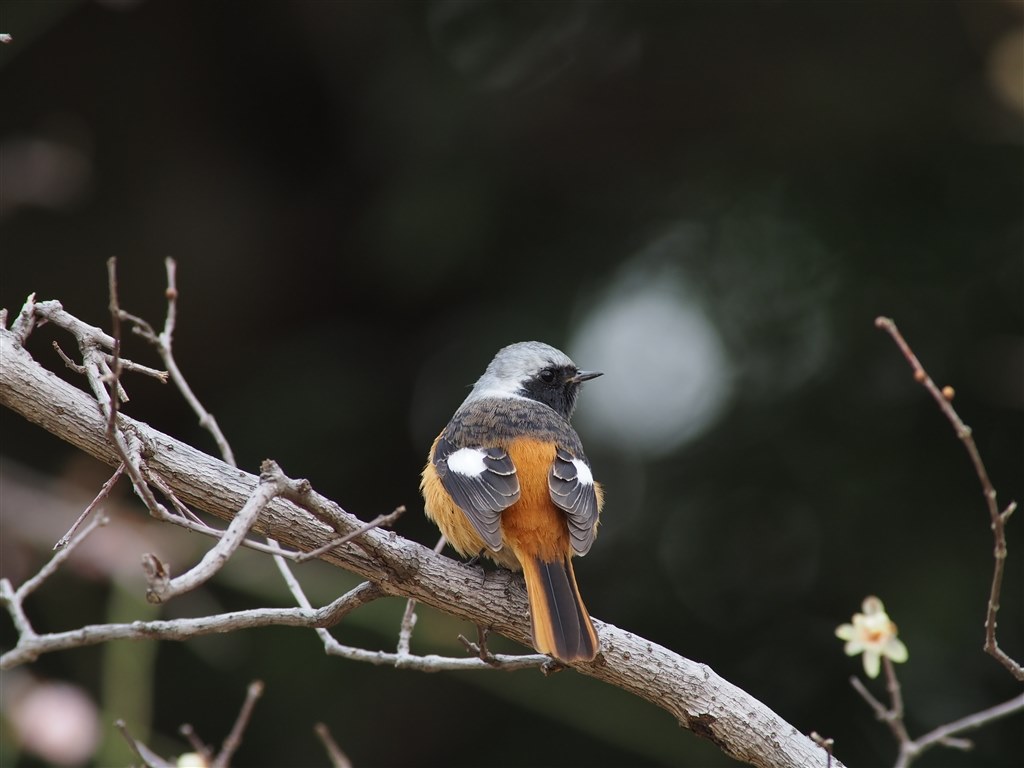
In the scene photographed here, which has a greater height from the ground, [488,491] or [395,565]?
[488,491]

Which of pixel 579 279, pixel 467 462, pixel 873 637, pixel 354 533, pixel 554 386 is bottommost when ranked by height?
pixel 354 533

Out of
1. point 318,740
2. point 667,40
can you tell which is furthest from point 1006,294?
point 318,740

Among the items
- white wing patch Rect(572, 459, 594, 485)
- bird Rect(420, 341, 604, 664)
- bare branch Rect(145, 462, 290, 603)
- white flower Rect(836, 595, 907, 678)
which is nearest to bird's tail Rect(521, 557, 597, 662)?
bird Rect(420, 341, 604, 664)

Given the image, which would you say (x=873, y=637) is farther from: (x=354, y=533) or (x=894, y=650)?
(x=354, y=533)

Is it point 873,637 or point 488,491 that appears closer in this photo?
point 873,637

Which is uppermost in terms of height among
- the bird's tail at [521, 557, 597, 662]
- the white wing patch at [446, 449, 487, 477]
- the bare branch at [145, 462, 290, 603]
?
the white wing patch at [446, 449, 487, 477]

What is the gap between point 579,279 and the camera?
20.9 ft

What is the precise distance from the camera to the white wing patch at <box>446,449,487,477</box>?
12.4 ft

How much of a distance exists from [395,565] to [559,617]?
1.55 ft

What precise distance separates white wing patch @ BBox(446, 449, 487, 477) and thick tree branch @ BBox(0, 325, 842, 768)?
0.61 m

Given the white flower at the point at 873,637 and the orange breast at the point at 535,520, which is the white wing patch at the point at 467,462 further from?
the white flower at the point at 873,637

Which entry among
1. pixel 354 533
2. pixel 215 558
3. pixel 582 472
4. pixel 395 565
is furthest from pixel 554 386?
pixel 215 558

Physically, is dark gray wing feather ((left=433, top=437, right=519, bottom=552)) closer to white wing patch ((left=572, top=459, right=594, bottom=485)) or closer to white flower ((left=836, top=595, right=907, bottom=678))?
white wing patch ((left=572, top=459, right=594, bottom=485))

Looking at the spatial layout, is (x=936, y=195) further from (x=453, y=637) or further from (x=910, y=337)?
(x=453, y=637)
